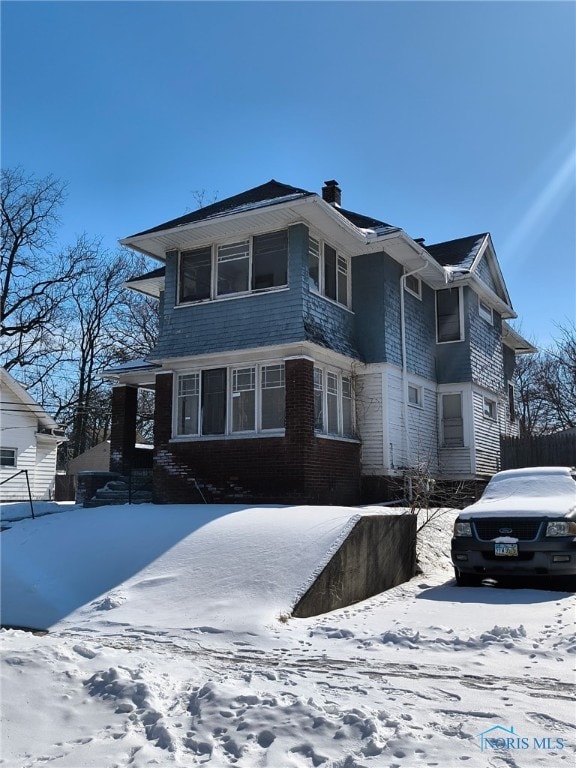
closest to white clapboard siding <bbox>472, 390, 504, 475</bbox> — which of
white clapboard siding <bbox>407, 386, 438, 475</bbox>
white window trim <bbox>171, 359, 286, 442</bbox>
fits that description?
white clapboard siding <bbox>407, 386, 438, 475</bbox>

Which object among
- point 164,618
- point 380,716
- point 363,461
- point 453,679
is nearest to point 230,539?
point 164,618

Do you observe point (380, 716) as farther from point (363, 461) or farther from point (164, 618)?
point (363, 461)

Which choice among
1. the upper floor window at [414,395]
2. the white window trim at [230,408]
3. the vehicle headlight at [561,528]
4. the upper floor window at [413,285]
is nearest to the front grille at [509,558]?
the vehicle headlight at [561,528]

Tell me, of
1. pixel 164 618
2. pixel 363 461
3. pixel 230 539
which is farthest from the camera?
pixel 363 461

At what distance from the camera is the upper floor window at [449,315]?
63.0 ft

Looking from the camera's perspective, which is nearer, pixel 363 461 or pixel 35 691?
pixel 35 691

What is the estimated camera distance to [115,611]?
26.0 feet

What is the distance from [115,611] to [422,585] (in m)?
4.50

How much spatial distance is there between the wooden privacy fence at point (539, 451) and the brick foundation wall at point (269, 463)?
6273 millimetres

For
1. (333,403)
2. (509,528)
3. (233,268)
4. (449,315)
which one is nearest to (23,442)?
(233,268)

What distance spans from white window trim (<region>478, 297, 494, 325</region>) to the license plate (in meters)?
12.1

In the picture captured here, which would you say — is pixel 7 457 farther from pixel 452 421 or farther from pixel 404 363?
pixel 452 421

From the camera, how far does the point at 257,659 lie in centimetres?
602

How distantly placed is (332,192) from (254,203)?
625 centimetres
